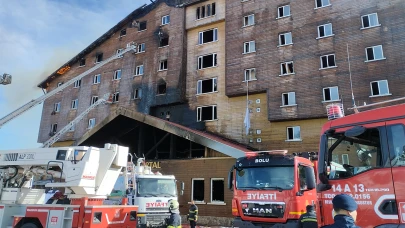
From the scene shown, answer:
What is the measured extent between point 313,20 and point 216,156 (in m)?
12.3

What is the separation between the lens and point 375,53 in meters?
19.7

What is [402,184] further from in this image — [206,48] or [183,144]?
[206,48]

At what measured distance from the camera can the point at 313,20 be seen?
22.3 metres

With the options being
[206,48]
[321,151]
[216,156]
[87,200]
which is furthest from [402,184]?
[206,48]

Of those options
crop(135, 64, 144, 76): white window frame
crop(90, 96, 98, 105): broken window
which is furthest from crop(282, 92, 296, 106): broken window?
crop(90, 96, 98, 105): broken window

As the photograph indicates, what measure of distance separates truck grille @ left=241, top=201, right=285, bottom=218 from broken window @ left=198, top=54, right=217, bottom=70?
1848 cm

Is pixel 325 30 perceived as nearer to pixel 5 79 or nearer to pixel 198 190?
pixel 198 190

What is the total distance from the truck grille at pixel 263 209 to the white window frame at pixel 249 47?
1674 centimetres

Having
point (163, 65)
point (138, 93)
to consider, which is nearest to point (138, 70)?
point (138, 93)

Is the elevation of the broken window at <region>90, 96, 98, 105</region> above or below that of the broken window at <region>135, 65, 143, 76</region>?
below

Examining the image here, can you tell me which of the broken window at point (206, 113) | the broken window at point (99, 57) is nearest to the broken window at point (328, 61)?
the broken window at point (206, 113)

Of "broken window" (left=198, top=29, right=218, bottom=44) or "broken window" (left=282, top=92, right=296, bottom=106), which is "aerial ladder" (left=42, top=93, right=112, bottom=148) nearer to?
"broken window" (left=198, top=29, right=218, bottom=44)

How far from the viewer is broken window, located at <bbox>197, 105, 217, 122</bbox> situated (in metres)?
25.3

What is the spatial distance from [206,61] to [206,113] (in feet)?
16.0
